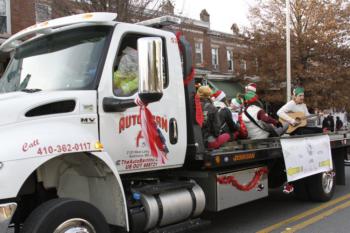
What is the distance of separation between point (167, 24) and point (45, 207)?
106 inches

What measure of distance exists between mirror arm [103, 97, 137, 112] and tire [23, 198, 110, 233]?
1.00 meters

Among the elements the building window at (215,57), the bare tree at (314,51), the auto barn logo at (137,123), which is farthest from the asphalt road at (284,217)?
the building window at (215,57)

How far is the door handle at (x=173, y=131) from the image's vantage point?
205 inches

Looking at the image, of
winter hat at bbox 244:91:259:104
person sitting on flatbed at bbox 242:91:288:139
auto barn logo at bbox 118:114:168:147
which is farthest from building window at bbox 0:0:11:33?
auto barn logo at bbox 118:114:168:147

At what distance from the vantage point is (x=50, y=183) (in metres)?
4.37

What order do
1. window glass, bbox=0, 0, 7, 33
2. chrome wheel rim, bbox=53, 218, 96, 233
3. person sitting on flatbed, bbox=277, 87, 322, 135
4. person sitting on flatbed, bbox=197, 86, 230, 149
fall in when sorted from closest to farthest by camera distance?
chrome wheel rim, bbox=53, 218, 96, 233
person sitting on flatbed, bbox=197, 86, 230, 149
person sitting on flatbed, bbox=277, 87, 322, 135
window glass, bbox=0, 0, 7, 33

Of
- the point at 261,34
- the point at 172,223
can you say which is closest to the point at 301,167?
the point at 172,223

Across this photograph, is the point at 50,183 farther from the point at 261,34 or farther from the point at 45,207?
the point at 261,34

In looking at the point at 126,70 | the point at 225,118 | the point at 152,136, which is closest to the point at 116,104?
the point at 126,70

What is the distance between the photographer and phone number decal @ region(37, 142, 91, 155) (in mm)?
3834

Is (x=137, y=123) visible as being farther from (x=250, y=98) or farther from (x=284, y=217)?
(x=284, y=217)

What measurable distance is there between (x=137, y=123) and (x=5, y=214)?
5.68ft

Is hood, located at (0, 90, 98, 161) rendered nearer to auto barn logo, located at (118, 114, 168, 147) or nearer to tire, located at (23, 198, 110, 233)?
auto barn logo, located at (118, 114, 168, 147)

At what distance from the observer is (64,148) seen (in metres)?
3.98
